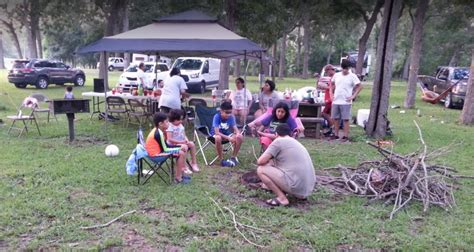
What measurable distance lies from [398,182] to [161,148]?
8.84 feet

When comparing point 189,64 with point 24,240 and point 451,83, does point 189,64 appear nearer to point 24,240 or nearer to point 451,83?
point 451,83

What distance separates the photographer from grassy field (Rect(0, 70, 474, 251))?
360 cm

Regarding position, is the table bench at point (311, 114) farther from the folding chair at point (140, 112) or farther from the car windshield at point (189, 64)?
the car windshield at point (189, 64)

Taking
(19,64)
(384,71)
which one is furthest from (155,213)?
(19,64)

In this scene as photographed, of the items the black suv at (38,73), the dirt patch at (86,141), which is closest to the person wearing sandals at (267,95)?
the dirt patch at (86,141)

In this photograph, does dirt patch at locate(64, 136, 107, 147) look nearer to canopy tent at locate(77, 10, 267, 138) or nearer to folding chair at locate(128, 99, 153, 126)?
folding chair at locate(128, 99, 153, 126)

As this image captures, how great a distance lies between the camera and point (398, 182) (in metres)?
4.67

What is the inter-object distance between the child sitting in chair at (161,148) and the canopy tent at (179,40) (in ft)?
7.42

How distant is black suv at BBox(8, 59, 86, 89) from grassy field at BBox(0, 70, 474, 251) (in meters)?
13.1

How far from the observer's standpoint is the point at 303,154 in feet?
14.1

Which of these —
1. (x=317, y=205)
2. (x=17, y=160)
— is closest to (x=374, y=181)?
(x=317, y=205)

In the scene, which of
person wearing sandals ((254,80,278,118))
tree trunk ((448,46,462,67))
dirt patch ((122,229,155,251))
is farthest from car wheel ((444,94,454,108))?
tree trunk ((448,46,462,67))

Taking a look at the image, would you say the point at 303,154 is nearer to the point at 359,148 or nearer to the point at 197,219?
the point at 197,219

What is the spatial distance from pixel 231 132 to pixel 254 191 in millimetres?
1438
